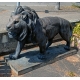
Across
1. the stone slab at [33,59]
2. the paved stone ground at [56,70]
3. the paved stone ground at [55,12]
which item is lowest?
the paved stone ground at [56,70]

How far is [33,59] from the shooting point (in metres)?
4.88

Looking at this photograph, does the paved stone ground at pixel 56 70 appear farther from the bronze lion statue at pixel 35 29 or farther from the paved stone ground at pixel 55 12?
the paved stone ground at pixel 55 12

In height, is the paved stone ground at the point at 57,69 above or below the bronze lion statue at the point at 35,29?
below

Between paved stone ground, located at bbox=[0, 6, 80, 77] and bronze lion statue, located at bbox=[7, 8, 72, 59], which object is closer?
bronze lion statue, located at bbox=[7, 8, 72, 59]

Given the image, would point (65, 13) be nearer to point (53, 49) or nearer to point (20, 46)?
point (53, 49)

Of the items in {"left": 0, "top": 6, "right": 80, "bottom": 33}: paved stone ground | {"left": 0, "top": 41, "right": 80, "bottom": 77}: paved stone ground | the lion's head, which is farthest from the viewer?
{"left": 0, "top": 6, "right": 80, "bottom": 33}: paved stone ground

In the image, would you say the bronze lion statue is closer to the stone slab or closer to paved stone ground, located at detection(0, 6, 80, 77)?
the stone slab

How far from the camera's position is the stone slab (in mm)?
4522

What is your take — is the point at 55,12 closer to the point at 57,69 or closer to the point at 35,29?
the point at 57,69

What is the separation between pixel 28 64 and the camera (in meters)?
4.65

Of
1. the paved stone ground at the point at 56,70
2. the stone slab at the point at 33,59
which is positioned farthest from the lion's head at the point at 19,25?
the paved stone ground at the point at 56,70

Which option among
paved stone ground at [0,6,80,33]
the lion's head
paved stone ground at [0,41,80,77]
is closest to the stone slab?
paved stone ground at [0,41,80,77]

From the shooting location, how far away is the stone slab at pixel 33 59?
4.52 meters

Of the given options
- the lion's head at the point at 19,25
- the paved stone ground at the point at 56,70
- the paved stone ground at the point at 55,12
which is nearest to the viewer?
the lion's head at the point at 19,25
